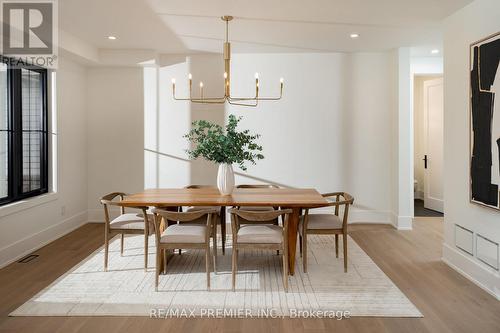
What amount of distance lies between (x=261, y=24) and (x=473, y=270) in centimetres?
336

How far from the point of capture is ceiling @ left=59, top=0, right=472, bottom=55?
11.7ft

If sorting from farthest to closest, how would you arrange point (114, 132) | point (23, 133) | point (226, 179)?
point (114, 132), point (23, 133), point (226, 179)

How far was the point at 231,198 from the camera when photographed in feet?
11.7

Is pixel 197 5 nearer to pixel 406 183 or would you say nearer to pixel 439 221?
pixel 406 183

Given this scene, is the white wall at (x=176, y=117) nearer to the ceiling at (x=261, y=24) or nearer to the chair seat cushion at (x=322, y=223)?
the ceiling at (x=261, y=24)

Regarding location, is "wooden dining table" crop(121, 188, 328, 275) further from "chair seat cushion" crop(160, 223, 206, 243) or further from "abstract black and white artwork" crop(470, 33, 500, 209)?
"abstract black and white artwork" crop(470, 33, 500, 209)

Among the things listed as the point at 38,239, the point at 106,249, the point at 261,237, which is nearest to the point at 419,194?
the point at 261,237

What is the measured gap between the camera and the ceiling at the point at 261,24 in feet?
11.7

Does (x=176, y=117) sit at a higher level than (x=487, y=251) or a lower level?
higher

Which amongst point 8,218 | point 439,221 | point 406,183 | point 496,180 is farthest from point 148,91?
point 439,221

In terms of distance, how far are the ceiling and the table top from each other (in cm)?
A: 192

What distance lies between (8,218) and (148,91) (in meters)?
2.69

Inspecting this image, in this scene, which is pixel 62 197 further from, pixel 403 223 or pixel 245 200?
pixel 403 223

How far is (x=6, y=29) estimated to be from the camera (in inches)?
148
